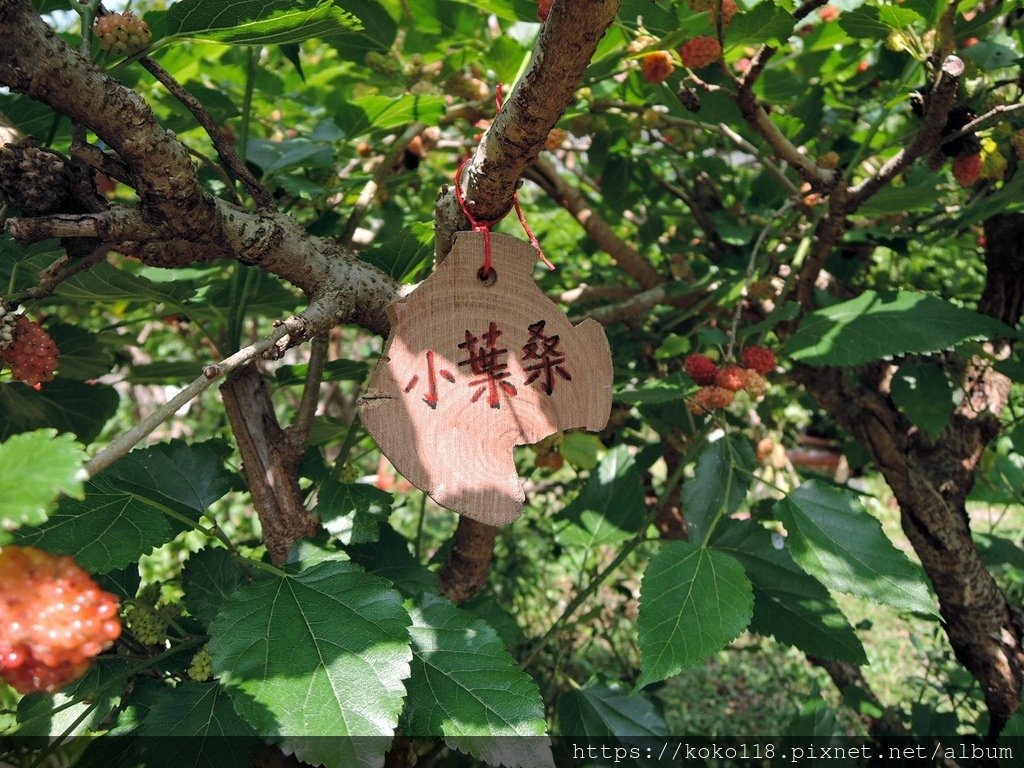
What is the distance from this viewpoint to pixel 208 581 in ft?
2.59

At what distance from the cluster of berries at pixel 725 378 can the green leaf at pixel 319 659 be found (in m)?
0.45

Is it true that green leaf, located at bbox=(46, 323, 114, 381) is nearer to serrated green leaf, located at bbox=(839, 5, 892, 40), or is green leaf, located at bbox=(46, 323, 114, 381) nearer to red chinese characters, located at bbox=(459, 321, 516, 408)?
red chinese characters, located at bbox=(459, 321, 516, 408)

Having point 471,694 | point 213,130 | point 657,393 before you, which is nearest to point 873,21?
point 657,393

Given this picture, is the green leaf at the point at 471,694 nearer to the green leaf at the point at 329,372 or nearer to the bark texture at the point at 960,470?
the green leaf at the point at 329,372

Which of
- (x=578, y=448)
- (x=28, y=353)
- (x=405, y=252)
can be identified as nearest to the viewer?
(x=28, y=353)

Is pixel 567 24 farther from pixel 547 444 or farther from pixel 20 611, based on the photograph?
pixel 547 444

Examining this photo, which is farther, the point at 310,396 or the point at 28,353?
the point at 310,396

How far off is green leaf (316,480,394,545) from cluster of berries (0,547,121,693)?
1.02ft

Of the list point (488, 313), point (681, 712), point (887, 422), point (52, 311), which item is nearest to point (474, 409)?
point (488, 313)

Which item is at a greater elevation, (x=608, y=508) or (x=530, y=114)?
(x=530, y=114)

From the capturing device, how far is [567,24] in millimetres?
553

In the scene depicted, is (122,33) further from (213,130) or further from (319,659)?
(319,659)

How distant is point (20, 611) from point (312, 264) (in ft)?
1.26

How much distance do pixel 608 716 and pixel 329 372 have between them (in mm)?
583
